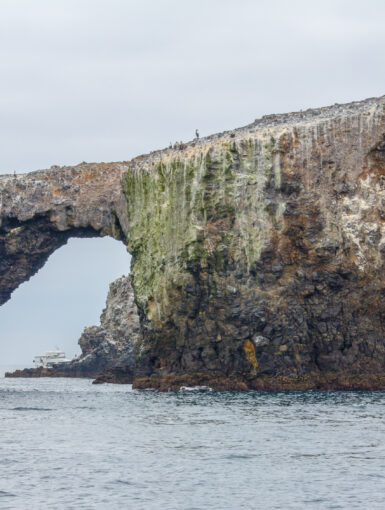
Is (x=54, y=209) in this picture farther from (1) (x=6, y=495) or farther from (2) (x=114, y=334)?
(1) (x=6, y=495)

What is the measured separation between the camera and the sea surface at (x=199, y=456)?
26.7 meters

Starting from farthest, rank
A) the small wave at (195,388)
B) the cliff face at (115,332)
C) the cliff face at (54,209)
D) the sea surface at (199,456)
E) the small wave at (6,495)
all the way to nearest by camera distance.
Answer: the cliff face at (115,332)
the cliff face at (54,209)
the small wave at (195,388)
the small wave at (6,495)
the sea surface at (199,456)

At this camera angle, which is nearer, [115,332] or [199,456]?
[199,456]

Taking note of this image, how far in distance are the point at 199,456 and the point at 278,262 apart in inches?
1237

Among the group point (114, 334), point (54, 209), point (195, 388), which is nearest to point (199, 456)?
point (195, 388)

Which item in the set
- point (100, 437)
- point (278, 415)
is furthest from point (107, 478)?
point (278, 415)

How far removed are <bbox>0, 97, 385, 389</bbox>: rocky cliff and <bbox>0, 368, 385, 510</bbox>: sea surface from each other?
907cm

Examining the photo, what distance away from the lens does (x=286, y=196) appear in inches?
2552

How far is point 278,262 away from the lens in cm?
6359

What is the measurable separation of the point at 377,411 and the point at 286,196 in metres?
21.8

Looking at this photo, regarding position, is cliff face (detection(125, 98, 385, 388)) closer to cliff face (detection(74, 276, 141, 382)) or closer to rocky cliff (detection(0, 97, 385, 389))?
rocky cliff (detection(0, 97, 385, 389))

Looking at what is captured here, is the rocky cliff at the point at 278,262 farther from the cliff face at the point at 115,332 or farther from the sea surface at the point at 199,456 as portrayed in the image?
the cliff face at the point at 115,332

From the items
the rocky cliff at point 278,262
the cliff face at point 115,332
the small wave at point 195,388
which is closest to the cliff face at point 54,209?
the rocky cliff at point 278,262

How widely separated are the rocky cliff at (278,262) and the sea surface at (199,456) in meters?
9.07
